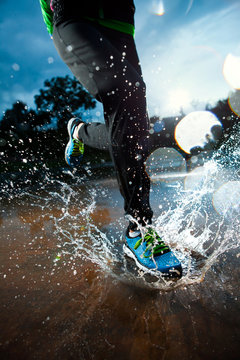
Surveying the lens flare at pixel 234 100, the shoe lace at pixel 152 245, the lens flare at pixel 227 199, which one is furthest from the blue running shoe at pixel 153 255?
the lens flare at pixel 234 100

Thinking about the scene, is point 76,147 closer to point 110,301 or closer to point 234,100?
point 110,301

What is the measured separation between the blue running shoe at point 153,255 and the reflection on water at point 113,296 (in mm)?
46

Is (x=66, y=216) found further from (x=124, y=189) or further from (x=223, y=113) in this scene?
(x=223, y=113)

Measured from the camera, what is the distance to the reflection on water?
2.03ft

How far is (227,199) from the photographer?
6.88ft

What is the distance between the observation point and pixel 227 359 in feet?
1.83

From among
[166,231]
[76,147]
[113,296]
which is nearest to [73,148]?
[76,147]

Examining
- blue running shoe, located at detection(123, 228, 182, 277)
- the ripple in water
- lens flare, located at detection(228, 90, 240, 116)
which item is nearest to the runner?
blue running shoe, located at detection(123, 228, 182, 277)

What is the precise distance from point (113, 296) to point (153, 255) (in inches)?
11.2

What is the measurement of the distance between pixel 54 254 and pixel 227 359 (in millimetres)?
987

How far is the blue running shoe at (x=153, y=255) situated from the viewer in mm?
946

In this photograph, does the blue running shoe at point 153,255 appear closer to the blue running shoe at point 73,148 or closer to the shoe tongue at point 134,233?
the shoe tongue at point 134,233

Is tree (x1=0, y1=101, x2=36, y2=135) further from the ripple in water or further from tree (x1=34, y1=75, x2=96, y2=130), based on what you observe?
the ripple in water

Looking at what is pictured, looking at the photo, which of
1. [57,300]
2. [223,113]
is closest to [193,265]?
[57,300]
